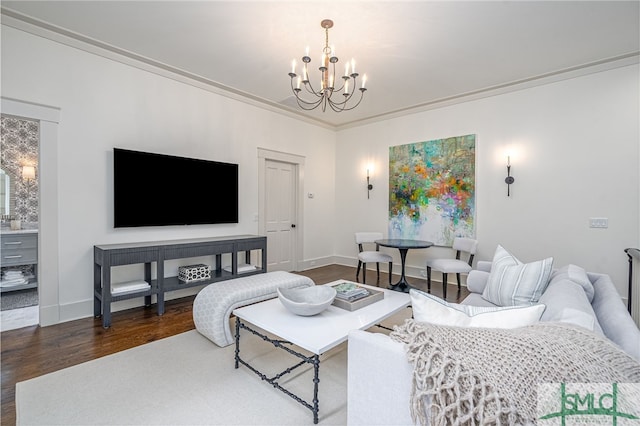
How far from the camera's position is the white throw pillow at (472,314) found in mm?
1127

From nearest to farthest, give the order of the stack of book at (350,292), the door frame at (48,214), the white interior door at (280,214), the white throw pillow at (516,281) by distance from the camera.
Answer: the white throw pillow at (516,281)
the stack of book at (350,292)
the door frame at (48,214)
the white interior door at (280,214)

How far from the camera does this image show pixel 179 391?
1917 millimetres

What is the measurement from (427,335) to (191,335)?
2.45 m

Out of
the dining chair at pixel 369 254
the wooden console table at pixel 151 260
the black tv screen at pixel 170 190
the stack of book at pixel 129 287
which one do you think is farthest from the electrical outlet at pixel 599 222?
the stack of book at pixel 129 287

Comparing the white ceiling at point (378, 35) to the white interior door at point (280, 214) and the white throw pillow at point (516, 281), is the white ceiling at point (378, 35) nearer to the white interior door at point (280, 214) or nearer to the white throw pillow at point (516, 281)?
the white interior door at point (280, 214)

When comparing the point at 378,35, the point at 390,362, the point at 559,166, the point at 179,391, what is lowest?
the point at 179,391

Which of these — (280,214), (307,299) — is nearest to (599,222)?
(307,299)

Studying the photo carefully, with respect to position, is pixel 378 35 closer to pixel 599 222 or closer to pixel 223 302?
pixel 223 302

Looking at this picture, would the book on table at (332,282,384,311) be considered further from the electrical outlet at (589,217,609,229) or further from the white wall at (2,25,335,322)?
the electrical outlet at (589,217,609,229)

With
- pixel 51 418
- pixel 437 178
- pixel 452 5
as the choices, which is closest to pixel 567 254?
pixel 437 178

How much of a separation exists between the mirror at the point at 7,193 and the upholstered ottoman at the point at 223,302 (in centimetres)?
432

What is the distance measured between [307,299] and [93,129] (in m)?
2.98

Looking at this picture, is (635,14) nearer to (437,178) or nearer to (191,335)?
(437,178)

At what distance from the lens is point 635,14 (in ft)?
8.57
